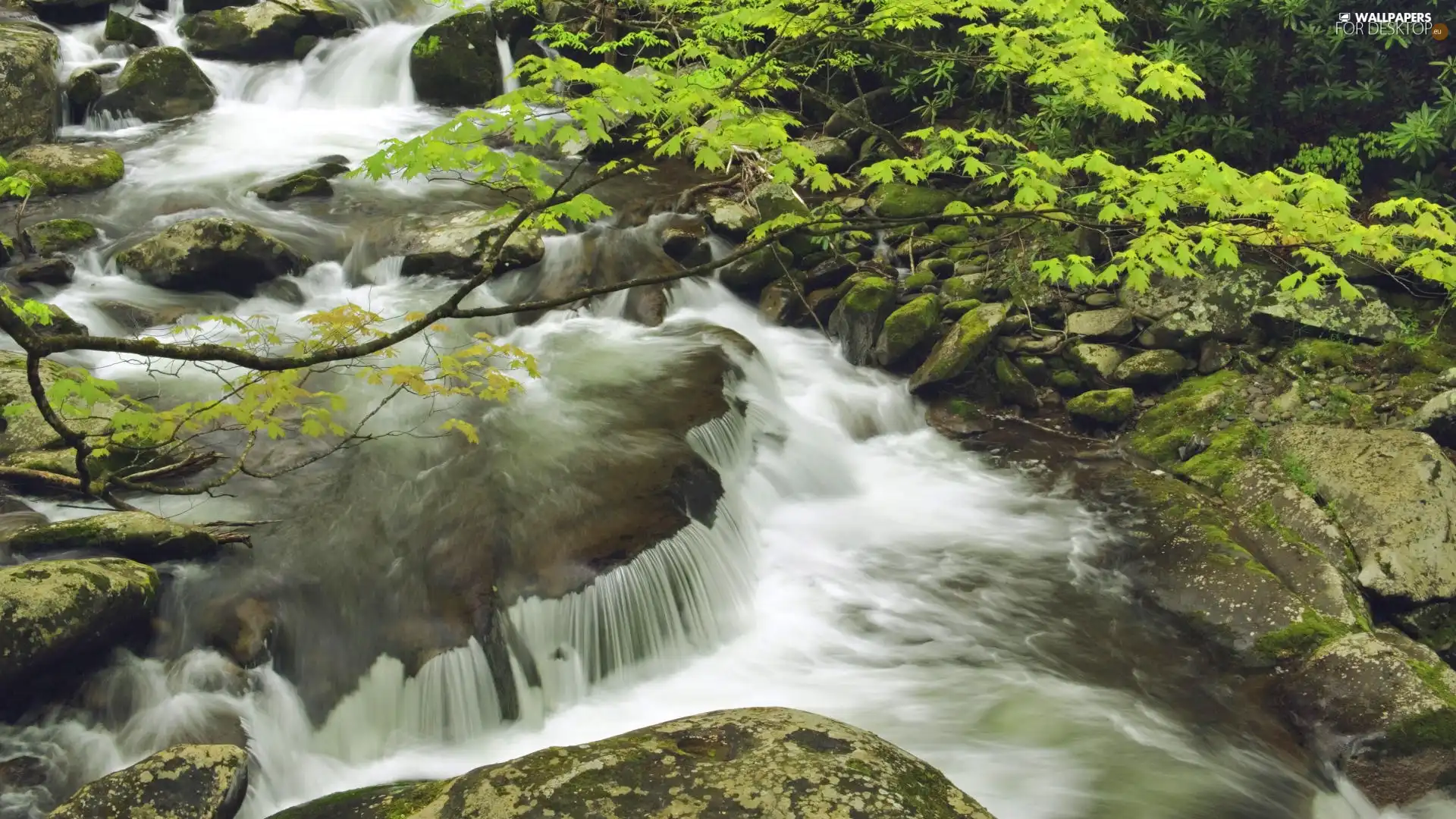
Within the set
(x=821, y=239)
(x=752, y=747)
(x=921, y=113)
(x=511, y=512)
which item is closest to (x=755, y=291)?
(x=821, y=239)

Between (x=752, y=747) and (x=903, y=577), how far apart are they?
12.8 ft

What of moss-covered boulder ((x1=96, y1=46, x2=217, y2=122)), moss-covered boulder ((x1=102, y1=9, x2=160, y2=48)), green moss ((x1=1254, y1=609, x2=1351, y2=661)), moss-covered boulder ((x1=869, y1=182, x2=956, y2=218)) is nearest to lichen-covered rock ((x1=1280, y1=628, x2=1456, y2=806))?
green moss ((x1=1254, y1=609, x2=1351, y2=661))

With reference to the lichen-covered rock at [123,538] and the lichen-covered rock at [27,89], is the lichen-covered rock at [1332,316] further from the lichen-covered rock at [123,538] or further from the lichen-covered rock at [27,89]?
the lichen-covered rock at [27,89]

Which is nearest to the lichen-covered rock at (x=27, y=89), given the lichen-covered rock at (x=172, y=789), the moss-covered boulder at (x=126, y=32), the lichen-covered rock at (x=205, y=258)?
the moss-covered boulder at (x=126, y=32)

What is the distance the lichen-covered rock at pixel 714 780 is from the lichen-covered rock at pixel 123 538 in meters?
2.51

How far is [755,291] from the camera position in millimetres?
10484

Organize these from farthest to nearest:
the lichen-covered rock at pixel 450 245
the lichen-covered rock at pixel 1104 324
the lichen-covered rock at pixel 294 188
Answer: the lichen-covered rock at pixel 294 188
the lichen-covered rock at pixel 450 245
the lichen-covered rock at pixel 1104 324

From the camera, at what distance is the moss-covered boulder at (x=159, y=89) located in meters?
12.9

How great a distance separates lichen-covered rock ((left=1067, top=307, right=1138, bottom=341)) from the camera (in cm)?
867

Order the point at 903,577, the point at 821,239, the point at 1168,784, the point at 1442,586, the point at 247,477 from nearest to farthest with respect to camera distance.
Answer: the point at 1168,784 → the point at 1442,586 → the point at 247,477 → the point at 903,577 → the point at 821,239

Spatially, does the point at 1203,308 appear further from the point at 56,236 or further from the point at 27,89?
the point at 27,89

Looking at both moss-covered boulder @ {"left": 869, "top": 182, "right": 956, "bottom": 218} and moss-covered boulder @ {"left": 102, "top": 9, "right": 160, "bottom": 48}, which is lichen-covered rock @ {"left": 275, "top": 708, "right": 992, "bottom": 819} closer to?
moss-covered boulder @ {"left": 869, "top": 182, "right": 956, "bottom": 218}

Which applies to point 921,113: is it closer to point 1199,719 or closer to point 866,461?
point 866,461

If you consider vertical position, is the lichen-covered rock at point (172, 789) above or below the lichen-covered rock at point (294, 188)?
below
